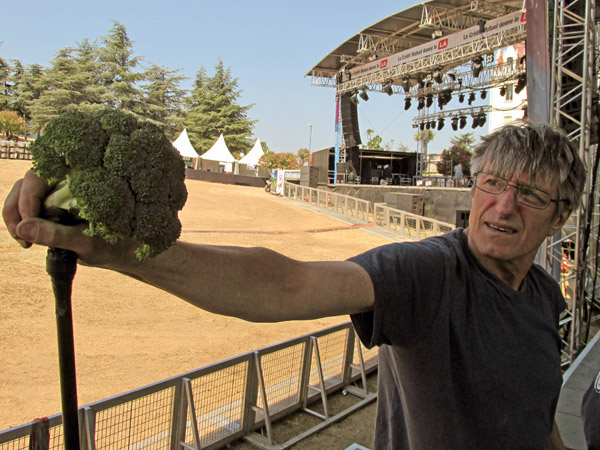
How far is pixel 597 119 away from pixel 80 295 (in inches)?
357

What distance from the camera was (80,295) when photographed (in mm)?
9023

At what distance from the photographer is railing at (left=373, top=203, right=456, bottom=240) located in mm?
17859

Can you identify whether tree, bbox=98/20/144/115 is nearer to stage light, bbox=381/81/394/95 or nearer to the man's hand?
stage light, bbox=381/81/394/95

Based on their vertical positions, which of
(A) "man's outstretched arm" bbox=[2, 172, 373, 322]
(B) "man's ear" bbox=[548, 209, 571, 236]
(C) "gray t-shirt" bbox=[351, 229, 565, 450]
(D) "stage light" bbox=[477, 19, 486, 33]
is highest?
(D) "stage light" bbox=[477, 19, 486, 33]

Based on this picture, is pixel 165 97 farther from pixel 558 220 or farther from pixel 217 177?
pixel 558 220

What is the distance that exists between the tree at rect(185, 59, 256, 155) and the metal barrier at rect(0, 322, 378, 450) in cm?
5597

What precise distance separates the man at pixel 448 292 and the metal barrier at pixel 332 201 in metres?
20.0

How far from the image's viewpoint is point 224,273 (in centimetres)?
105

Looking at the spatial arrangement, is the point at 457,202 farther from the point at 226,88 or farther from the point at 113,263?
the point at 226,88

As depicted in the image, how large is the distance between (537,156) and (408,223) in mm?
19440

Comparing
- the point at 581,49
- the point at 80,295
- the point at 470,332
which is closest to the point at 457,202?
the point at 581,49

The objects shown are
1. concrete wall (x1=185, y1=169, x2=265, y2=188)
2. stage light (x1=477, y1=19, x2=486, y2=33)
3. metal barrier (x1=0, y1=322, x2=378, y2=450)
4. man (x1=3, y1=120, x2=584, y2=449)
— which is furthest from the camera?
concrete wall (x1=185, y1=169, x2=265, y2=188)

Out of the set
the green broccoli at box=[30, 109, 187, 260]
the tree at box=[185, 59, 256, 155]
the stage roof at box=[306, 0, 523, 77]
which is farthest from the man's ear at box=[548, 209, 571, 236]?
the tree at box=[185, 59, 256, 155]

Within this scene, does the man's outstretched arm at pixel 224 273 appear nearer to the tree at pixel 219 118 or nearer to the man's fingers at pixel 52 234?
the man's fingers at pixel 52 234
